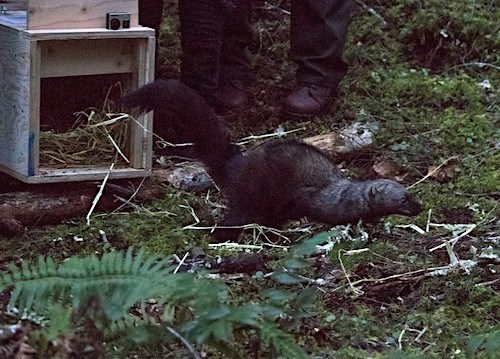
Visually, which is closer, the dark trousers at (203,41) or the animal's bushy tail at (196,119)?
the animal's bushy tail at (196,119)

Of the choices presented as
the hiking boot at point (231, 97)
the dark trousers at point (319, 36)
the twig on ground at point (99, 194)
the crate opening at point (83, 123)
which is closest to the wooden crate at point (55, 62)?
the twig on ground at point (99, 194)

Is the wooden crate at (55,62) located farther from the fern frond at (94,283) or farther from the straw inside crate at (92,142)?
the fern frond at (94,283)

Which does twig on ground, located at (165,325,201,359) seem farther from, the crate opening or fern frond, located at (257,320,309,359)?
the crate opening

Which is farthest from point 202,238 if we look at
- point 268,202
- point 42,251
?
point 42,251

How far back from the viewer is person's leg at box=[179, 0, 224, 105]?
6.86m

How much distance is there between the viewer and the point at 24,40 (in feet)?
17.7

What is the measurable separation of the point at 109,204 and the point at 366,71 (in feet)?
9.69

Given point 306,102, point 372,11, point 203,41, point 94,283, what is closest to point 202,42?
point 203,41

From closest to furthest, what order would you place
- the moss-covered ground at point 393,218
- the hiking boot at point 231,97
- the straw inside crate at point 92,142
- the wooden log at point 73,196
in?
the moss-covered ground at point 393,218 < the wooden log at point 73,196 < the straw inside crate at point 92,142 < the hiking boot at point 231,97

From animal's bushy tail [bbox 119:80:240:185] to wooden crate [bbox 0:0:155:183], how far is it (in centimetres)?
34

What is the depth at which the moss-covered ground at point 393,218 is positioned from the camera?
4223mm

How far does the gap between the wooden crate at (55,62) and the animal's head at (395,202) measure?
4.18 ft

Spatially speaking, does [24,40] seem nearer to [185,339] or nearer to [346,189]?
[346,189]

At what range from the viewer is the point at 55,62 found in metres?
5.68
